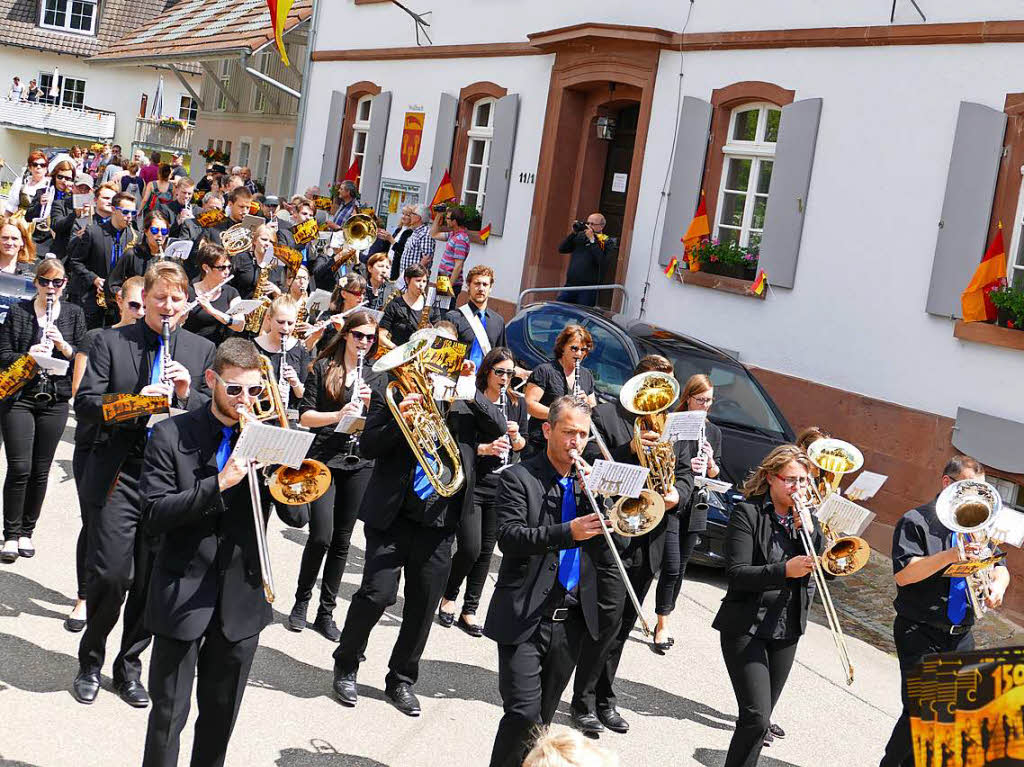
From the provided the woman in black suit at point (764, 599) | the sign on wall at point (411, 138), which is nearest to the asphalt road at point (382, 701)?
the woman in black suit at point (764, 599)

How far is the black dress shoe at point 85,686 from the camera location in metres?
6.20

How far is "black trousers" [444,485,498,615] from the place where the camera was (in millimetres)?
7793

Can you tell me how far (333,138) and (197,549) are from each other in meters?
19.5

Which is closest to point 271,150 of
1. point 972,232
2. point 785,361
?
point 785,361

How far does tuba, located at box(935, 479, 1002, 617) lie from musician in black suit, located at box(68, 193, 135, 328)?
26.7 ft

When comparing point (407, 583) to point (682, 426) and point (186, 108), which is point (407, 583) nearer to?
point (682, 426)

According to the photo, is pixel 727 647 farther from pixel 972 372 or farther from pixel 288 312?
pixel 972 372

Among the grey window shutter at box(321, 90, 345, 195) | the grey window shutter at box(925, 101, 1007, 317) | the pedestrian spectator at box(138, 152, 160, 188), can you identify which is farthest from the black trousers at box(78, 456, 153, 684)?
the pedestrian spectator at box(138, 152, 160, 188)

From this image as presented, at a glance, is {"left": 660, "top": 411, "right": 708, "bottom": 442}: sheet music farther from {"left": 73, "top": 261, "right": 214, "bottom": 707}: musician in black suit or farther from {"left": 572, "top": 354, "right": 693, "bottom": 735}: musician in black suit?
{"left": 73, "top": 261, "right": 214, "bottom": 707}: musician in black suit

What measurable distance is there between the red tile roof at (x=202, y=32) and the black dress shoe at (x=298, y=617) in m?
18.7

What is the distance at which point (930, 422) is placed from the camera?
1199cm

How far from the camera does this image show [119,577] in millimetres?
6098

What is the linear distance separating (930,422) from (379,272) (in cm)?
503

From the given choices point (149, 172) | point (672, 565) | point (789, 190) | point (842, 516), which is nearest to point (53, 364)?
point (672, 565)
